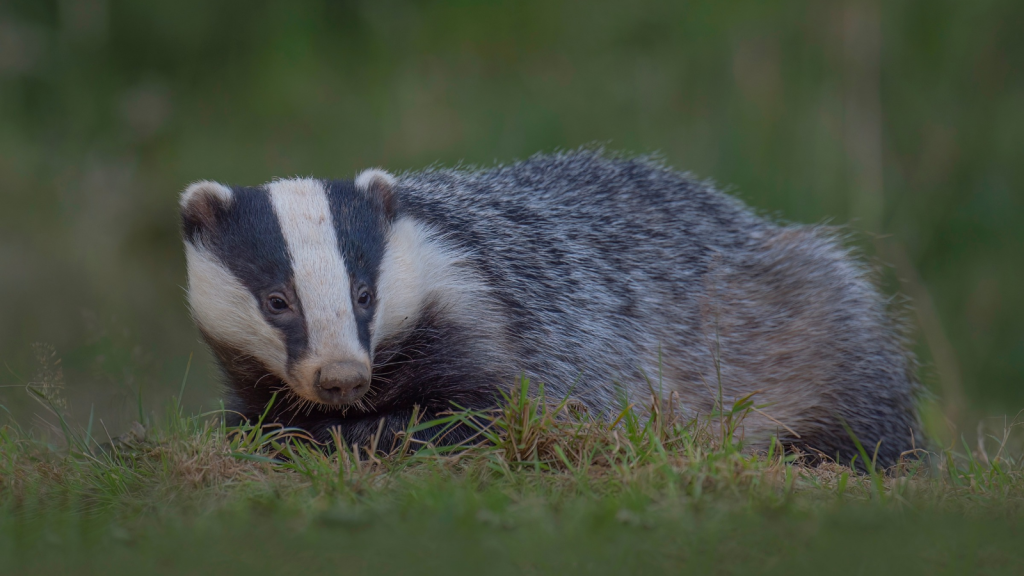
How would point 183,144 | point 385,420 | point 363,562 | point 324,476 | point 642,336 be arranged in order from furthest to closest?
point 183,144 < point 642,336 < point 385,420 < point 324,476 < point 363,562

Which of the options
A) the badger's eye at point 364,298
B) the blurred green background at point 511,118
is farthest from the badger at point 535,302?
the blurred green background at point 511,118

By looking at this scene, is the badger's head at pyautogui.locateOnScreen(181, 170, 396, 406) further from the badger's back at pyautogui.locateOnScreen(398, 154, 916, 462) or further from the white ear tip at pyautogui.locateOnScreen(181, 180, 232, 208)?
the badger's back at pyautogui.locateOnScreen(398, 154, 916, 462)

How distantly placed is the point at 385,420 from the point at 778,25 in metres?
5.89

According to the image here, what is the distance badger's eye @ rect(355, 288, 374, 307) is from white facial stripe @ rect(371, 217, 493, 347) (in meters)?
0.04

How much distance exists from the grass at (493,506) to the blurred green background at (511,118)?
376 centimetres

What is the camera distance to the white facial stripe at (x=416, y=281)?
350 centimetres

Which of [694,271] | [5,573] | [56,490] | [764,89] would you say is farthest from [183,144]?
[5,573]

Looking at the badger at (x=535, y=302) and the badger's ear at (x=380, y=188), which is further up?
the badger's ear at (x=380, y=188)

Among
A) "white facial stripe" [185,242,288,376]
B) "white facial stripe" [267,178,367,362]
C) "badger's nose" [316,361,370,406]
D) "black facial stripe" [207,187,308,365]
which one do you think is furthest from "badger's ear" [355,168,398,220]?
"badger's nose" [316,361,370,406]

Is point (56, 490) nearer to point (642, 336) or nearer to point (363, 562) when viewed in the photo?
point (363, 562)

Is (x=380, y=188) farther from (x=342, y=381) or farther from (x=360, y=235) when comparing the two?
(x=342, y=381)

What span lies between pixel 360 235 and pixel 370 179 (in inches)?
12.7

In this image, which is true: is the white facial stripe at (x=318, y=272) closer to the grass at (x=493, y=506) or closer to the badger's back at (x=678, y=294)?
the grass at (x=493, y=506)

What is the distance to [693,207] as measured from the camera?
495 cm
